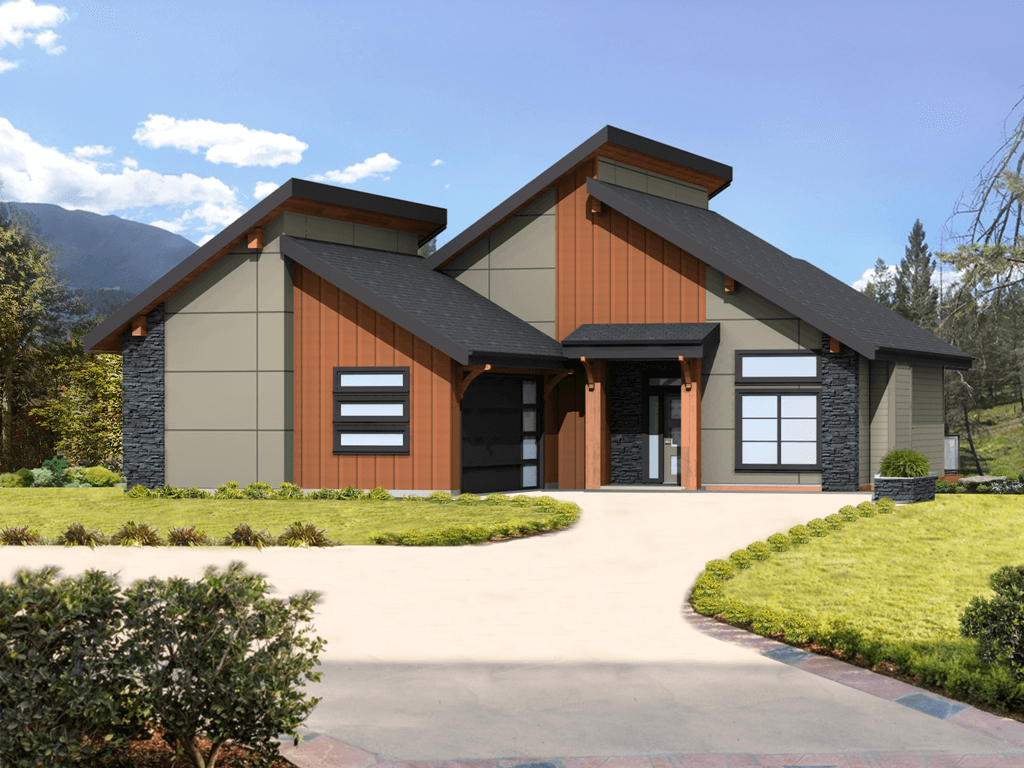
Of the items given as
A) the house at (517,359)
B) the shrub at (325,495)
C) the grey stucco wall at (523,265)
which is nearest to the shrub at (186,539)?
the shrub at (325,495)

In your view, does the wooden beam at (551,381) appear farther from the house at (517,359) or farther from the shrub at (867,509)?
the shrub at (867,509)

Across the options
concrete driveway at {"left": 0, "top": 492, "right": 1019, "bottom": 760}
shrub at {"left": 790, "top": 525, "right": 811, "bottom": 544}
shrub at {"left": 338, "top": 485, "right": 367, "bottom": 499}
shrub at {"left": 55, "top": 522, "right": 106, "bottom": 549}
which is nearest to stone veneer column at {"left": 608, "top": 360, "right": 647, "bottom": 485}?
shrub at {"left": 338, "top": 485, "right": 367, "bottom": 499}

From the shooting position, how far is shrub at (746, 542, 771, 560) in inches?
461

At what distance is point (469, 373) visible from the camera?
63.5 feet

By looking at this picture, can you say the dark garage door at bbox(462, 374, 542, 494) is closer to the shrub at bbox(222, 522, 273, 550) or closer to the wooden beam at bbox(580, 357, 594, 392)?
the wooden beam at bbox(580, 357, 594, 392)

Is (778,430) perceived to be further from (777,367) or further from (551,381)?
(551,381)

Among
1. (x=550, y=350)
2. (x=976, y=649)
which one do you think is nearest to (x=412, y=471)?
(x=550, y=350)

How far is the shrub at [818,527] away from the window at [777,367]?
20.0ft

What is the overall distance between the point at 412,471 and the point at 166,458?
511 cm

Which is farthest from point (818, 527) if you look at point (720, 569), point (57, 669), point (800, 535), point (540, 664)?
point (57, 669)

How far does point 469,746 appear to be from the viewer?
5.30 meters

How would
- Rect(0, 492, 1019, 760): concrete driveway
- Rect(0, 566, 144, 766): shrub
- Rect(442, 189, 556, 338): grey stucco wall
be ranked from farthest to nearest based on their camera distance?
A: 1. Rect(442, 189, 556, 338): grey stucco wall
2. Rect(0, 492, 1019, 760): concrete driveway
3. Rect(0, 566, 144, 766): shrub

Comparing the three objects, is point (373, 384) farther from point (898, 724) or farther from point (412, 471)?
point (898, 724)

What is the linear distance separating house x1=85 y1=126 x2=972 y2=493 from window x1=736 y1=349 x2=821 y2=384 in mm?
30
